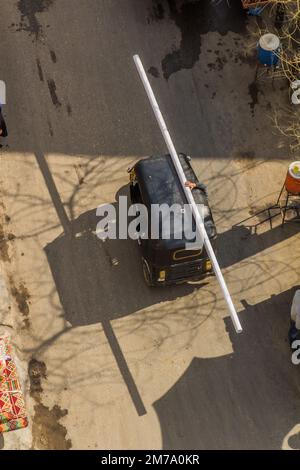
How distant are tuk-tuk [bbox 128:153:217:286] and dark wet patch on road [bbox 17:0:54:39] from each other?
553 centimetres

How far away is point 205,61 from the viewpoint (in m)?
18.3

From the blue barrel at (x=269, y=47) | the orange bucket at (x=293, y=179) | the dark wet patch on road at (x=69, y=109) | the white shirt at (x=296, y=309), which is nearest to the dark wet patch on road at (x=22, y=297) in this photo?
the dark wet patch on road at (x=69, y=109)

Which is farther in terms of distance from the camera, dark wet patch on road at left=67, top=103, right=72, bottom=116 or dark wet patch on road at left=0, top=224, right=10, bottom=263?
dark wet patch on road at left=67, top=103, right=72, bottom=116

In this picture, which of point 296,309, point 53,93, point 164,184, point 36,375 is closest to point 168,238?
point 164,184

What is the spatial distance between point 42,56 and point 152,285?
278 inches

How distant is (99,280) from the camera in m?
15.7

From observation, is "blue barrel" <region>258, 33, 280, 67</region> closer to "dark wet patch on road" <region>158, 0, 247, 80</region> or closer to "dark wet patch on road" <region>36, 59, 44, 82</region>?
"dark wet patch on road" <region>158, 0, 247, 80</region>

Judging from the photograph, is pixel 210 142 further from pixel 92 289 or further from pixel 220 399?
pixel 220 399

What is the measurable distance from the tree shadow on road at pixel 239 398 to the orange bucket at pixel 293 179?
3157 millimetres

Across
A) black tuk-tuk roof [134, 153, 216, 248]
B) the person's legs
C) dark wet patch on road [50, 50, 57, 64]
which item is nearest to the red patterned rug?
black tuk-tuk roof [134, 153, 216, 248]

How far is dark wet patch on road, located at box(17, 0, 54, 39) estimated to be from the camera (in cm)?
1833

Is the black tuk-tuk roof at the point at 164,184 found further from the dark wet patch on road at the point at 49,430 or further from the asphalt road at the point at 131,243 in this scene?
the dark wet patch on road at the point at 49,430
